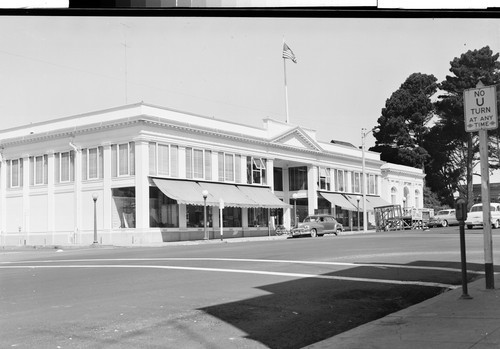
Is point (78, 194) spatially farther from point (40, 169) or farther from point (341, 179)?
point (341, 179)

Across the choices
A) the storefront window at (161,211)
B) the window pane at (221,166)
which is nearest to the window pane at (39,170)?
the storefront window at (161,211)

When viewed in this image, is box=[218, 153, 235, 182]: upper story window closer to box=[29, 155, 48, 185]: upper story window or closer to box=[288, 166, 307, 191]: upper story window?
box=[288, 166, 307, 191]: upper story window

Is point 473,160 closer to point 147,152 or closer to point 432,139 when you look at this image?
point 432,139

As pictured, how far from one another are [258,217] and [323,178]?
5299mm

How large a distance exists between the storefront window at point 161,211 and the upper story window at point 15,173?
14.0m

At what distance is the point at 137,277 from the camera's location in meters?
12.4

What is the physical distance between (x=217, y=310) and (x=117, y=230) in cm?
2021

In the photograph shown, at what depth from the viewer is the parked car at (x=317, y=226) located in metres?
35.2

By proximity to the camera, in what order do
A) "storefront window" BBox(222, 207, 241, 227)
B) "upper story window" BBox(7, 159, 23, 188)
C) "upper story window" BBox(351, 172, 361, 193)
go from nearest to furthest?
"upper story window" BBox(7, 159, 23, 188) < "upper story window" BBox(351, 172, 361, 193) < "storefront window" BBox(222, 207, 241, 227)

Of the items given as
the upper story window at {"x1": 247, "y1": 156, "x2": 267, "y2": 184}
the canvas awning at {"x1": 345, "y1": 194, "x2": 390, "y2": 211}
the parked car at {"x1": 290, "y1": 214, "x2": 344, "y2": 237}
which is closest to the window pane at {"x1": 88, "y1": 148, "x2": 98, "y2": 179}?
the canvas awning at {"x1": 345, "y1": 194, "x2": 390, "y2": 211}

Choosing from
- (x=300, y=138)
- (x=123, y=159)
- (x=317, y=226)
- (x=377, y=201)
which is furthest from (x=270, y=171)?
(x=300, y=138)

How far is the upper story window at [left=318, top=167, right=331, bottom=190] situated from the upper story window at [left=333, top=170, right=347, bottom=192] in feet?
1.83

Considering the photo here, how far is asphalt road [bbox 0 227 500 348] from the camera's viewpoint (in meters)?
6.96

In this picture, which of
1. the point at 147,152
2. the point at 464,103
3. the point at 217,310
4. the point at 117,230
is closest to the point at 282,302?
the point at 217,310
